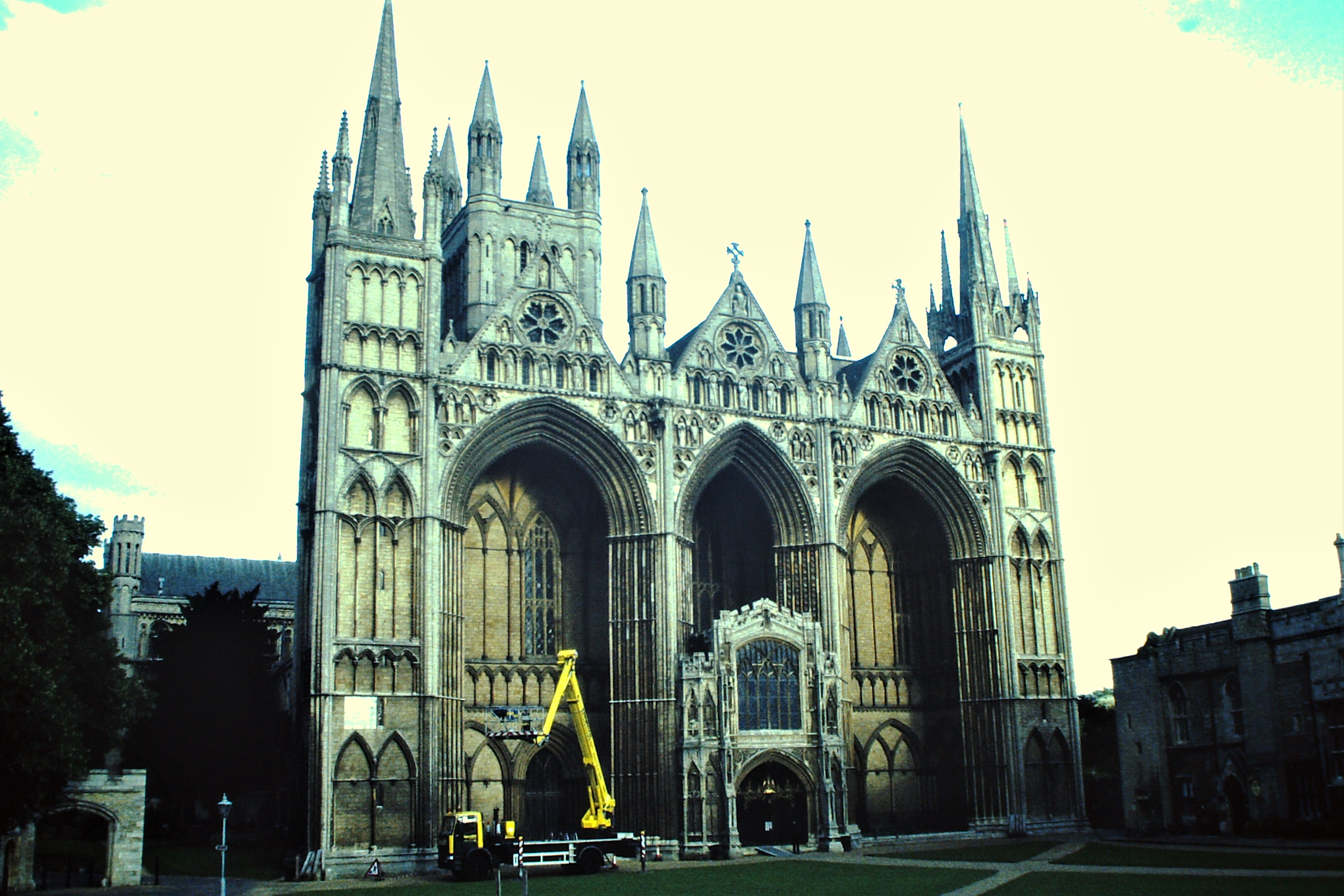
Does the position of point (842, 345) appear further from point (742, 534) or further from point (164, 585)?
point (164, 585)

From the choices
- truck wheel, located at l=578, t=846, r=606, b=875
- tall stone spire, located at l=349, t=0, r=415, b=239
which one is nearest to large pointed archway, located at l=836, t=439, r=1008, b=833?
truck wheel, located at l=578, t=846, r=606, b=875

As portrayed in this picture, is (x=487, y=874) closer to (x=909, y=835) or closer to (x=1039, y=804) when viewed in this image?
(x=909, y=835)

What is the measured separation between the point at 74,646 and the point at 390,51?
2406 centimetres

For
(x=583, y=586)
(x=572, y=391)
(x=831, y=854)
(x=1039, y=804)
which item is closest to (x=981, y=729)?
(x=1039, y=804)

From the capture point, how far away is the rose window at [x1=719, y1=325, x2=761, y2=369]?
4831 centimetres

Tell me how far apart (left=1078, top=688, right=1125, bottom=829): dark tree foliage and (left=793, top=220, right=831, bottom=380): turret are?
23.0 meters

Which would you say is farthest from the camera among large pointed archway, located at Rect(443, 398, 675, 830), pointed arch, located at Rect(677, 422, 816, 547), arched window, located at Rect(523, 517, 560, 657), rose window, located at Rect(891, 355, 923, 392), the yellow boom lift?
rose window, located at Rect(891, 355, 923, 392)

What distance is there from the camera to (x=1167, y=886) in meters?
28.0

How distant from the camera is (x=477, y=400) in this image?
4303 centimetres

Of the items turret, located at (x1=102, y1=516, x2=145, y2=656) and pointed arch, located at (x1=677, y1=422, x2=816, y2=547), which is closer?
pointed arch, located at (x1=677, y1=422, x2=816, y2=547)

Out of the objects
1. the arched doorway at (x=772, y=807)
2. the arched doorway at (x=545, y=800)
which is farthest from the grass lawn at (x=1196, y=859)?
the arched doorway at (x=545, y=800)

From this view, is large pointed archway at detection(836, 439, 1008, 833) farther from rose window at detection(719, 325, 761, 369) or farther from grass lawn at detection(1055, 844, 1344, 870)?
grass lawn at detection(1055, 844, 1344, 870)

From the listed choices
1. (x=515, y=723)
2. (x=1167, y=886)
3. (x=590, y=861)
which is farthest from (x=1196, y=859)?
(x=515, y=723)

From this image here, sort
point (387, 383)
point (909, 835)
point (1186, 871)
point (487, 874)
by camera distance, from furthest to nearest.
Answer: point (909, 835) → point (387, 383) → point (487, 874) → point (1186, 871)
